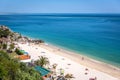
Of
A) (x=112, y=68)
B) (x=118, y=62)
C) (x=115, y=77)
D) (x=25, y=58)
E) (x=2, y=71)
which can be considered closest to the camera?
(x=2, y=71)

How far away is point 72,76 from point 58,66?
4.90 m

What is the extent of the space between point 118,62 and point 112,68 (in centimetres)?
402

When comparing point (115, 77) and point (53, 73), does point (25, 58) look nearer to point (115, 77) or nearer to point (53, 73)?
point (53, 73)

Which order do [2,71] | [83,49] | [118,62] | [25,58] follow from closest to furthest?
[2,71]
[25,58]
[118,62]
[83,49]

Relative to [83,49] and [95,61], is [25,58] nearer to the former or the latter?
[95,61]

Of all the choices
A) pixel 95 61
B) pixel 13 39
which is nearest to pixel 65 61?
pixel 95 61

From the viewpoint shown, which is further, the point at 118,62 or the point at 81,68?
the point at 118,62

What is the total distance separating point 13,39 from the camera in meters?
46.9

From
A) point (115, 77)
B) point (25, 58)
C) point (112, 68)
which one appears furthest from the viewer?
point (112, 68)

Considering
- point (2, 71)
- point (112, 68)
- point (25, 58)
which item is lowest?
point (112, 68)

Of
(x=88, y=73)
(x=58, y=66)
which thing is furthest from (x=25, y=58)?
(x=88, y=73)

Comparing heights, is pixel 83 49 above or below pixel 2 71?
below

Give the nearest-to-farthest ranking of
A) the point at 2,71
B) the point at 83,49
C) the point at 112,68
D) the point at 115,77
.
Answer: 1. the point at 2,71
2. the point at 115,77
3. the point at 112,68
4. the point at 83,49

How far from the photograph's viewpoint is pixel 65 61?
1289 inches
